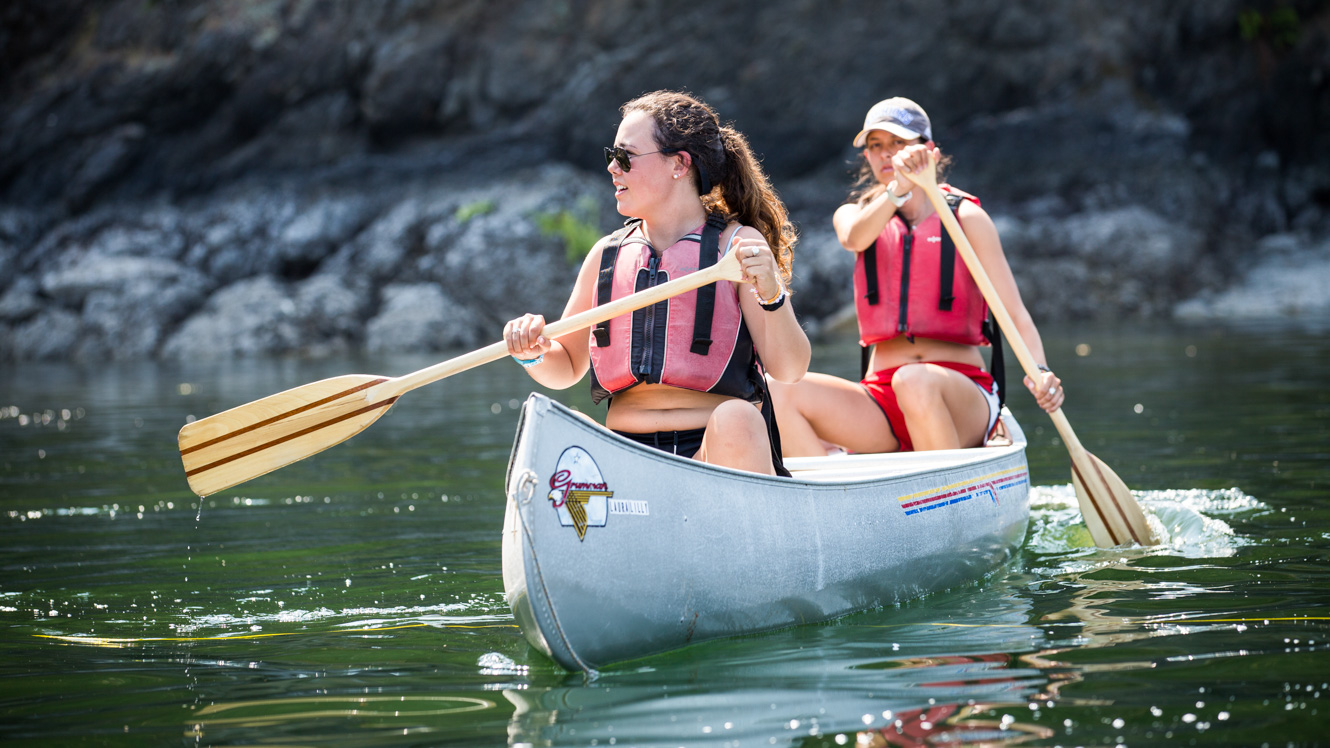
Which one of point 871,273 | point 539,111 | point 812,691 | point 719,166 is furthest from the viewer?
point 539,111

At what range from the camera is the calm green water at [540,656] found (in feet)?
8.09

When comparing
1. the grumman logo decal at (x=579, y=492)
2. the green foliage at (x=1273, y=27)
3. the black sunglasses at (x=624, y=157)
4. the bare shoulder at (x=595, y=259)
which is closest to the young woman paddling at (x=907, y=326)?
the bare shoulder at (x=595, y=259)

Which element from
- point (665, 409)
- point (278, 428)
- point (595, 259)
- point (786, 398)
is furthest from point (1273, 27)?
point (278, 428)

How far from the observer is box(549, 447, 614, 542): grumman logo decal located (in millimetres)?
2697

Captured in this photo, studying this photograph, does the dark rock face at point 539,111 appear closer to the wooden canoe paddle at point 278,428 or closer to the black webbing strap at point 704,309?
the wooden canoe paddle at point 278,428

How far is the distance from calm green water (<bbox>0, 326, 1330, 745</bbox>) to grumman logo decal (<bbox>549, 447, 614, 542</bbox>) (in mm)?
362

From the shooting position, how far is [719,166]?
3398mm

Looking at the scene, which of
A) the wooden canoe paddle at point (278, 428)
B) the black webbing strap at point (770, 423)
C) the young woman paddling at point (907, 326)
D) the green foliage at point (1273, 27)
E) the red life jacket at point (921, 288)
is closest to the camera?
the black webbing strap at point (770, 423)

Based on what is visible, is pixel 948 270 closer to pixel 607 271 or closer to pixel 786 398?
pixel 786 398

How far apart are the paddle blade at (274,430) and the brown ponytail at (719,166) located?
1.08m

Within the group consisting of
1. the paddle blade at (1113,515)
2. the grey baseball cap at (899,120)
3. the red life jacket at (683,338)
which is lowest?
the paddle blade at (1113,515)

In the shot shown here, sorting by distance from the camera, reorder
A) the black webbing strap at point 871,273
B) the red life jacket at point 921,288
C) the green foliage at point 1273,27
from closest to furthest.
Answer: the red life jacket at point 921,288, the black webbing strap at point 871,273, the green foliage at point 1273,27

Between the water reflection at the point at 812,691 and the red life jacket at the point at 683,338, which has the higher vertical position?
the red life jacket at the point at 683,338

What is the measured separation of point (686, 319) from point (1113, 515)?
75.2 inches
